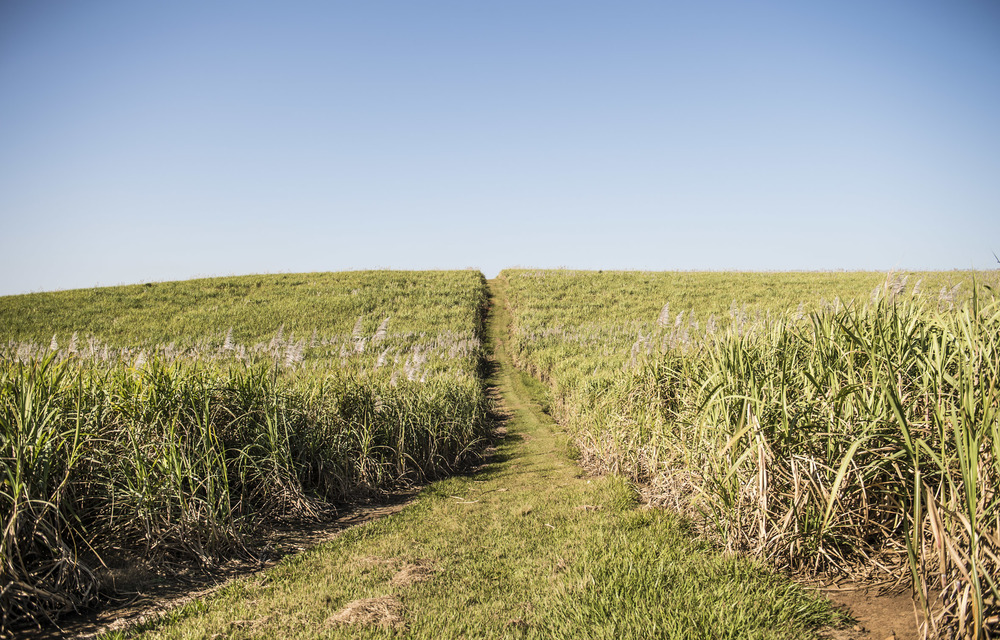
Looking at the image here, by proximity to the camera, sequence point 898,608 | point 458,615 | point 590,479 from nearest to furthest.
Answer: point 898,608
point 458,615
point 590,479

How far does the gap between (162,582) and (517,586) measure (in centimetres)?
308

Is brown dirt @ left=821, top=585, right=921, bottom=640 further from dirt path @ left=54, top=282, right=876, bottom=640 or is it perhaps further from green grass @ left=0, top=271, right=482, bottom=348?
green grass @ left=0, top=271, right=482, bottom=348

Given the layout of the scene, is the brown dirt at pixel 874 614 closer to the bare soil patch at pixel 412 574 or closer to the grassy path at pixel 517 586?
the grassy path at pixel 517 586

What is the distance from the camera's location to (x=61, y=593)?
3.75 meters

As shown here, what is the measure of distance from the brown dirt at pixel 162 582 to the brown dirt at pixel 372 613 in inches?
56.0

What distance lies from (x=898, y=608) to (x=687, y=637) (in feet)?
4.94

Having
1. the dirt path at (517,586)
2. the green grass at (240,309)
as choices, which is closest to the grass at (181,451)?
the dirt path at (517,586)

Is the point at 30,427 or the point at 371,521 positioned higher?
the point at 30,427

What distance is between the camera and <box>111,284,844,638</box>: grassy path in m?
3.31

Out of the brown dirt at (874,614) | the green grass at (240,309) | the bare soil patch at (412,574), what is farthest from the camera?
the green grass at (240,309)

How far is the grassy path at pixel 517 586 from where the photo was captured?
331cm

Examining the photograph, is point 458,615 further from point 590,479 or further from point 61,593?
point 590,479

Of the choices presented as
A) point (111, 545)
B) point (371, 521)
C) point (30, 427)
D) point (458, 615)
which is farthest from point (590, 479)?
point (30, 427)

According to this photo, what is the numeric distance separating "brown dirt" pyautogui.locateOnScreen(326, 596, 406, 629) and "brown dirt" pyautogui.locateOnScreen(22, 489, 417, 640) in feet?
4.67
